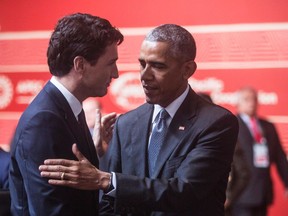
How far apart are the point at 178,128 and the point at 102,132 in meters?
0.44

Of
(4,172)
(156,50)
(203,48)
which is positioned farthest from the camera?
(203,48)

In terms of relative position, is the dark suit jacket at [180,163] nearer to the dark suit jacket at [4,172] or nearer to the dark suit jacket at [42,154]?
the dark suit jacket at [42,154]

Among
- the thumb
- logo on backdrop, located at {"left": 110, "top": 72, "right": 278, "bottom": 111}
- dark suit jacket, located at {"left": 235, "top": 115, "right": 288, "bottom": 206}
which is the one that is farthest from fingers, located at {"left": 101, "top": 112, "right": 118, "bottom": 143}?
logo on backdrop, located at {"left": 110, "top": 72, "right": 278, "bottom": 111}

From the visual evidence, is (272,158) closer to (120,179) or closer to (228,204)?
(228,204)

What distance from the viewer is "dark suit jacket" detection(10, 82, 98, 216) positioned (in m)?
1.93

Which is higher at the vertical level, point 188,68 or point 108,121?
point 188,68

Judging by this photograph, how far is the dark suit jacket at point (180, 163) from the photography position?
84.9 inches

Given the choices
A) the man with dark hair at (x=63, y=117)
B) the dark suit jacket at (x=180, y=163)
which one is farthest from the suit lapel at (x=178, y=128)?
the man with dark hair at (x=63, y=117)

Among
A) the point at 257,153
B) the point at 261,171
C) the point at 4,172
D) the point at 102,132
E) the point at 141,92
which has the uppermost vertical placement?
the point at 102,132

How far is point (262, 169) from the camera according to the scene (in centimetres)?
541

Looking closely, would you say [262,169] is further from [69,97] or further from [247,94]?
[69,97]

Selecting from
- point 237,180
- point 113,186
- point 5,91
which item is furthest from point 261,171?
point 113,186

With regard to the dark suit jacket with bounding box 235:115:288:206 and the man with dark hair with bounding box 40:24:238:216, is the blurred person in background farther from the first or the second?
the man with dark hair with bounding box 40:24:238:216

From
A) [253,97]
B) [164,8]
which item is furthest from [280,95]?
[164,8]
